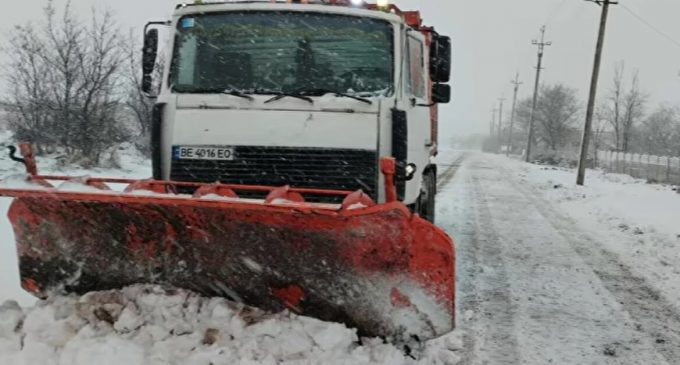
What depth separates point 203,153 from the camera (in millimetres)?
4215

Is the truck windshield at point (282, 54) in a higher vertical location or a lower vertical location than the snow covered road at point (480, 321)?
higher

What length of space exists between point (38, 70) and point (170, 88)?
11.6m

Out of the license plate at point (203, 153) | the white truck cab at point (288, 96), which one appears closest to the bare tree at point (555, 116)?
the white truck cab at point (288, 96)

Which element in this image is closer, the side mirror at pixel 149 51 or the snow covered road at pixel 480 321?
the snow covered road at pixel 480 321

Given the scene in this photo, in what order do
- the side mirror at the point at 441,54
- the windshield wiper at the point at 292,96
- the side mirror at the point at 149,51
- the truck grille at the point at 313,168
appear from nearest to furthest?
the truck grille at the point at 313,168 < the windshield wiper at the point at 292,96 < the side mirror at the point at 441,54 < the side mirror at the point at 149,51

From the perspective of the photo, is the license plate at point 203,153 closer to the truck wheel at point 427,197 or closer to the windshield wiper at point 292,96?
the windshield wiper at point 292,96

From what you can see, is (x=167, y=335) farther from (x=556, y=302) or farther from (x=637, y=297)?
(x=637, y=297)

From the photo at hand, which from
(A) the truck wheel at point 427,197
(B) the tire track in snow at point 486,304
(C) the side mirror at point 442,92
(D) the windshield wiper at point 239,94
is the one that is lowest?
(B) the tire track in snow at point 486,304

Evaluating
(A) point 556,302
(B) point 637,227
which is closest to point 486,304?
(A) point 556,302

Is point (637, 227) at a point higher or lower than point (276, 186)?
lower

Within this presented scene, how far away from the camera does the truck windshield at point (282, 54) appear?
14.5ft

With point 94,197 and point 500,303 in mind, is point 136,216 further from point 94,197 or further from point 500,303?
point 500,303

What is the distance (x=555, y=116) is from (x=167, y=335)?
2526 inches

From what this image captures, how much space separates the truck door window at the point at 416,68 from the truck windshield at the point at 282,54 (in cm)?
36
